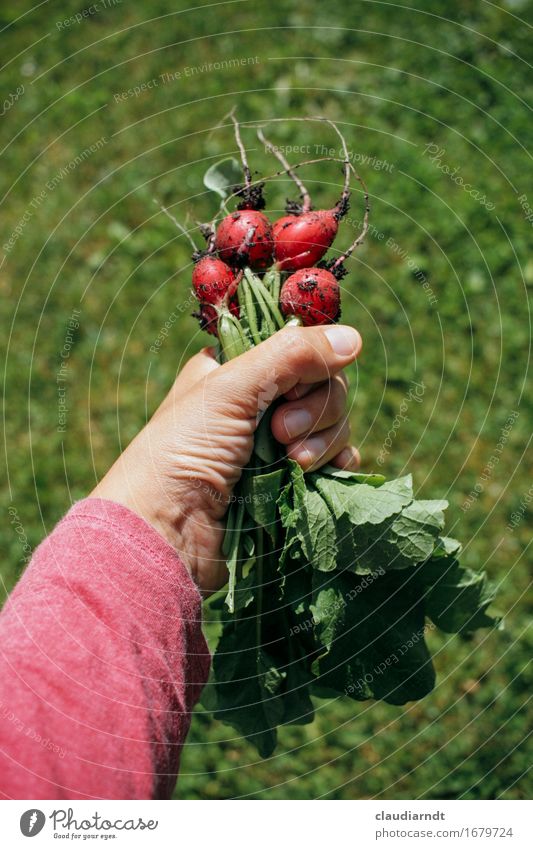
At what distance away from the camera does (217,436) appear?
7.52 feet

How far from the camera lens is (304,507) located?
7.29 ft

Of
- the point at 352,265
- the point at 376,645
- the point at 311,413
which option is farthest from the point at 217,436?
the point at 352,265

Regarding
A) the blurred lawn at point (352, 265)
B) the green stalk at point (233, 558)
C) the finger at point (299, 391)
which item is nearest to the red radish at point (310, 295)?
the finger at point (299, 391)

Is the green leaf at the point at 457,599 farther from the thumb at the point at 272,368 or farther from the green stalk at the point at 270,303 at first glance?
the green stalk at the point at 270,303

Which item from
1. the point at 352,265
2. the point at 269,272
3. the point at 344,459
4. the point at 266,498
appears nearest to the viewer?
the point at 266,498

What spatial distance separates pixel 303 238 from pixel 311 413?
58 centimetres

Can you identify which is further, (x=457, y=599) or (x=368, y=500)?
(x=457, y=599)

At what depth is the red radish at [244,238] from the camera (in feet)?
7.81

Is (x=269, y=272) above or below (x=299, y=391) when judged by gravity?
above

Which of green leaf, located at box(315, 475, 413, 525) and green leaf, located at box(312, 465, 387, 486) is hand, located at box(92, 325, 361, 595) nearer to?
green leaf, located at box(312, 465, 387, 486)

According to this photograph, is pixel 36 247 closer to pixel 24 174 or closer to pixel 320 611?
pixel 24 174

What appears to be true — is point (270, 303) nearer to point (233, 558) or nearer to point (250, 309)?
point (250, 309)

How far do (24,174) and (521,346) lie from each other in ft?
11.7

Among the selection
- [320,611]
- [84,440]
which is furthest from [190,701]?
[84,440]
